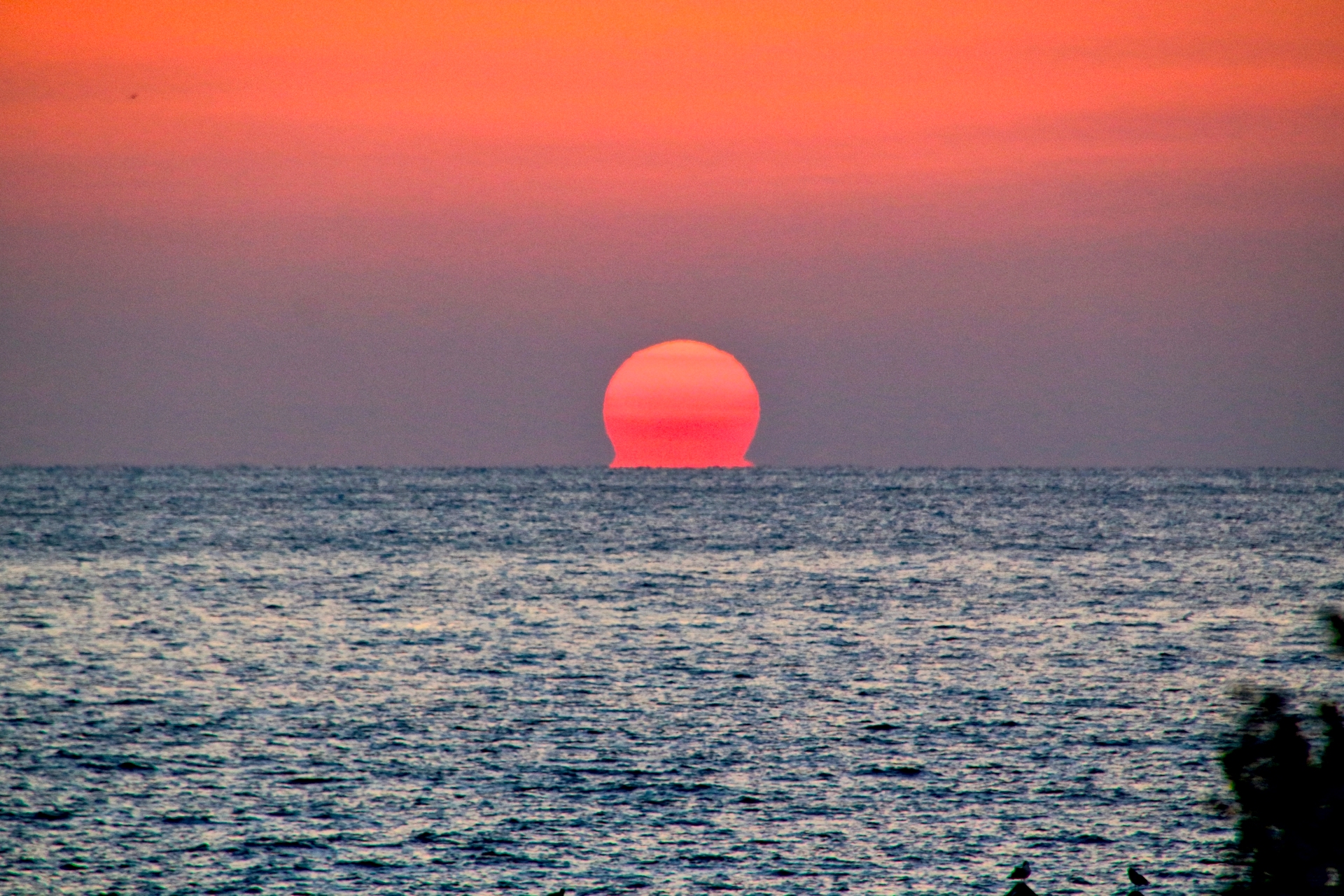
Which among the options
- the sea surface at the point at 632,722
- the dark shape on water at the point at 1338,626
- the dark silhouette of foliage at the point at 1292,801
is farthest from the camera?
the sea surface at the point at 632,722

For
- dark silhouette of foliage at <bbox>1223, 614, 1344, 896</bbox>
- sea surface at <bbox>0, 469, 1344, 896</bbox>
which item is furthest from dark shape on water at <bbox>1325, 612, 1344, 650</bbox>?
sea surface at <bbox>0, 469, 1344, 896</bbox>

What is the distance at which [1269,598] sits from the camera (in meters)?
65.9

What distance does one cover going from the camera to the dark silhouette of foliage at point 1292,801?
26.6 ft

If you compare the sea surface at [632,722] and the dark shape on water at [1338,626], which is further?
the sea surface at [632,722]

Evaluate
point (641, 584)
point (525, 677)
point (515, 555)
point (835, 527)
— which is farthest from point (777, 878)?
point (835, 527)

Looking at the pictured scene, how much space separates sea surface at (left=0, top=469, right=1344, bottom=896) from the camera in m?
23.2

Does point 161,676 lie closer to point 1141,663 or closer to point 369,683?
point 369,683

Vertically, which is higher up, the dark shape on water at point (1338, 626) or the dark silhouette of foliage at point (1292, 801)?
the dark shape on water at point (1338, 626)

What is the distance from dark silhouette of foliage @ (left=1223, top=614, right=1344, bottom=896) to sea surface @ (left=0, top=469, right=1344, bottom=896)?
845mm

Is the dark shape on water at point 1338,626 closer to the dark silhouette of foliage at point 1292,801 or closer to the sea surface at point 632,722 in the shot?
the dark silhouette of foliage at point 1292,801

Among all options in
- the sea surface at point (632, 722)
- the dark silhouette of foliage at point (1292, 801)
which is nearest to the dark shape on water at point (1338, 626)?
the dark silhouette of foliage at point (1292, 801)

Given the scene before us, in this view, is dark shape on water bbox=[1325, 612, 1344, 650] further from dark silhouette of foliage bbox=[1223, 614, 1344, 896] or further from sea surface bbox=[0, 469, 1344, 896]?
sea surface bbox=[0, 469, 1344, 896]

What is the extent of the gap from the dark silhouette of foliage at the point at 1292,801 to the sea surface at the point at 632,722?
85cm

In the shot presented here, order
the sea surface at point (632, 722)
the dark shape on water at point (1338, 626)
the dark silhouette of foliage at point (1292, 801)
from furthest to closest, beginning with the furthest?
the sea surface at point (632, 722)
the dark silhouette of foliage at point (1292, 801)
the dark shape on water at point (1338, 626)
